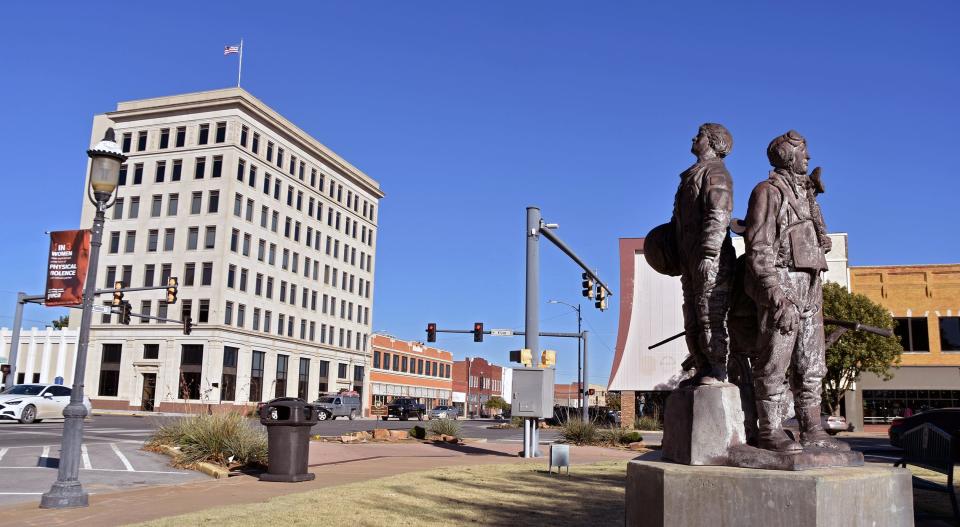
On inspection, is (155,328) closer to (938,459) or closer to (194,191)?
(194,191)

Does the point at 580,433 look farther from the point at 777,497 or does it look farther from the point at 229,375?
the point at 229,375

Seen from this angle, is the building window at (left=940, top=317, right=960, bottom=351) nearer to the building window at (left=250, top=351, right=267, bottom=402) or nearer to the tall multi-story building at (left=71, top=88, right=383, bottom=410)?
the tall multi-story building at (left=71, top=88, right=383, bottom=410)

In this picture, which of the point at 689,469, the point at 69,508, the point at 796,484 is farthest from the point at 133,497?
the point at 796,484

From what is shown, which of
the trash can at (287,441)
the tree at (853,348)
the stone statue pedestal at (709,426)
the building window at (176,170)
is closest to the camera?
the stone statue pedestal at (709,426)

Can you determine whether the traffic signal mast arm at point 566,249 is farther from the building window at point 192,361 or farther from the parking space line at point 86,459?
the building window at point 192,361

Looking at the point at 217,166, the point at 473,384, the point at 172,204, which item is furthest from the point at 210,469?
the point at 473,384

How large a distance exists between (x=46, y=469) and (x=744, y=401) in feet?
37.1

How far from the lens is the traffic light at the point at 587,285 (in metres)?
25.0

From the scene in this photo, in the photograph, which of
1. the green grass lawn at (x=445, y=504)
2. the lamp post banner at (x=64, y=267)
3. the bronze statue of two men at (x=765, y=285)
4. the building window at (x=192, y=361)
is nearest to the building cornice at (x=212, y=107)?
the building window at (x=192, y=361)

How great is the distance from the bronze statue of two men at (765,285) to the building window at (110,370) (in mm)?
64327

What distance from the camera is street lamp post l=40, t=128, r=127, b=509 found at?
853 centimetres

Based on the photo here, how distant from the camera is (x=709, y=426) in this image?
4.84 meters

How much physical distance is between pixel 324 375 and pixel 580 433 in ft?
193

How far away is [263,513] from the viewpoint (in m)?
7.71
